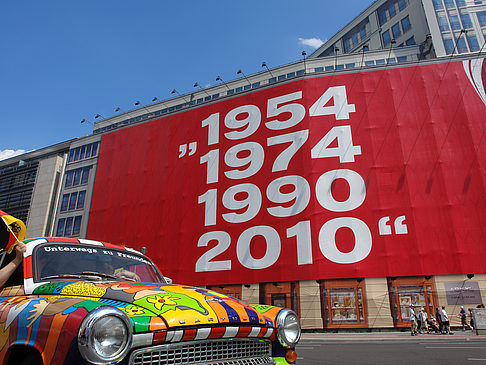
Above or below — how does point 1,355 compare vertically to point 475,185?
below

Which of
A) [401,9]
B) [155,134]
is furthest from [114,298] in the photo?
[401,9]

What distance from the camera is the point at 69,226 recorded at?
38.5 metres

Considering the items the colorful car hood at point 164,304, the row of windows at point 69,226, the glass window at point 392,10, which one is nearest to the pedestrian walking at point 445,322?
the colorful car hood at point 164,304

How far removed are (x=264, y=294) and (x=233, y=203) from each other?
732 cm

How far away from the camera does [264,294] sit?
26156 millimetres

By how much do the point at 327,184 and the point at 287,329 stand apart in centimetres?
2367

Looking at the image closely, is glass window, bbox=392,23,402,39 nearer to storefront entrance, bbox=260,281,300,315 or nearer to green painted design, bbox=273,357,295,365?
storefront entrance, bbox=260,281,300,315

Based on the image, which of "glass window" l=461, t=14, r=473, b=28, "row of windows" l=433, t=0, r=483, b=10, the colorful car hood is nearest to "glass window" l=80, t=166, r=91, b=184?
the colorful car hood

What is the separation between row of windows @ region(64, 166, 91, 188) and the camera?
1564 inches

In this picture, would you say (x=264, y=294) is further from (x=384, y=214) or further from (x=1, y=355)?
(x=1, y=355)

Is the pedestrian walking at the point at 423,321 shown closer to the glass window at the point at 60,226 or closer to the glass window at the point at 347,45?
the glass window at the point at 60,226

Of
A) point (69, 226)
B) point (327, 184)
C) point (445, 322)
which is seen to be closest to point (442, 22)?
point (327, 184)

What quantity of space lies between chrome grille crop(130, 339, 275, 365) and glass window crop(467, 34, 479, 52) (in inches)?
1882

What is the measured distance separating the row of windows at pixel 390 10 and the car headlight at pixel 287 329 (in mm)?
51825
